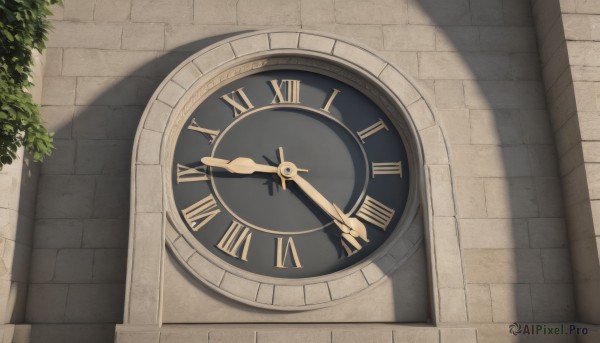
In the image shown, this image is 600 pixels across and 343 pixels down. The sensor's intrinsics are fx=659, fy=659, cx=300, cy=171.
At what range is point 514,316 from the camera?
742 centimetres

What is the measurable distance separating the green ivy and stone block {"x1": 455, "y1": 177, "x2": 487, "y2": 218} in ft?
15.1

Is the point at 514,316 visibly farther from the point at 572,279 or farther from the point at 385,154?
the point at 385,154

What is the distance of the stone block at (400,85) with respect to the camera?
7.80 m

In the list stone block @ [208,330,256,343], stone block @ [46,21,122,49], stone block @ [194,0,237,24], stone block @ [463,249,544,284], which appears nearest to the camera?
stone block @ [208,330,256,343]

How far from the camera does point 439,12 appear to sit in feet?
28.2

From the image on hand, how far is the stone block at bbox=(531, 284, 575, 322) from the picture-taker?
745 cm

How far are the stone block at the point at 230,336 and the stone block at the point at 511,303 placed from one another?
110 inches

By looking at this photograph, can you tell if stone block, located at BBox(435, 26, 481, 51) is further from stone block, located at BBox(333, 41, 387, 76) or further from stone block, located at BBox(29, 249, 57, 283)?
stone block, located at BBox(29, 249, 57, 283)

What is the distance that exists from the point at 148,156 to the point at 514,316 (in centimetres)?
447

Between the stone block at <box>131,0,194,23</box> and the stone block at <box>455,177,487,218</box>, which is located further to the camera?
the stone block at <box>131,0,194,23</box>

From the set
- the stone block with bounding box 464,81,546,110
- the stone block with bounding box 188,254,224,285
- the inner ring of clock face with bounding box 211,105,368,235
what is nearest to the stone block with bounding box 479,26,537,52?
the stone block with bounding box 464,81,546,110

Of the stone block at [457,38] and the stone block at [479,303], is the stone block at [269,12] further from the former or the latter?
the stone block at [479,303]

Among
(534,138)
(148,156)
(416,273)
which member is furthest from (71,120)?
(534,138)

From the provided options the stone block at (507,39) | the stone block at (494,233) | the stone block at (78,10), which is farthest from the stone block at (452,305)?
the stone block at (78,10)
